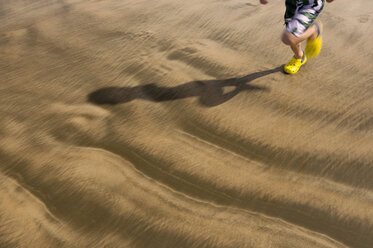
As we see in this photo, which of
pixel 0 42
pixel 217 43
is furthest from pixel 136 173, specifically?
pixel 0 42

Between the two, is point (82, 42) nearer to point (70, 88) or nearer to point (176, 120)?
point (70, 88)

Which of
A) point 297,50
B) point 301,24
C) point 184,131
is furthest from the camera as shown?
point 297,50

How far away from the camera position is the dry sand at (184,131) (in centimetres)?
158

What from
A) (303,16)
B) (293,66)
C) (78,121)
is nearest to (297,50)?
(293,66)

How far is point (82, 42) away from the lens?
2797mm

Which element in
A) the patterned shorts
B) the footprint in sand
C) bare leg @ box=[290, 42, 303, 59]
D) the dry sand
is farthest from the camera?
bare leg @ box=[290, 42, 303, 59]

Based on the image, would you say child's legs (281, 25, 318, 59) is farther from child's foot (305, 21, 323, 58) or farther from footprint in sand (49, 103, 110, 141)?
footprint in sand (49, 103, 110, 141)

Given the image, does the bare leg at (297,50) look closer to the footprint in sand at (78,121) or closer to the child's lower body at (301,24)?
the child's lower body at (301,24)

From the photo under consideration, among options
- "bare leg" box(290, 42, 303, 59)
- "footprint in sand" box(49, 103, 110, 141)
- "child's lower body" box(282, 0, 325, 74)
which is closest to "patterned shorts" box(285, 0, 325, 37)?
"child's lower body" box(282, 0, 325, 74)

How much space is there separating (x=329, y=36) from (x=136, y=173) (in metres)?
1.87

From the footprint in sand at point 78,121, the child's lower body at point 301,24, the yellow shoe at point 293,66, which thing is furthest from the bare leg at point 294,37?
the footprint in sand at point 78,121

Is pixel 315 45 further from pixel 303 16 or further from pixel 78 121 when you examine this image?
pixel 78 121

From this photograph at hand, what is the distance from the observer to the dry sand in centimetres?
158

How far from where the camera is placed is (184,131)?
6.70ft
